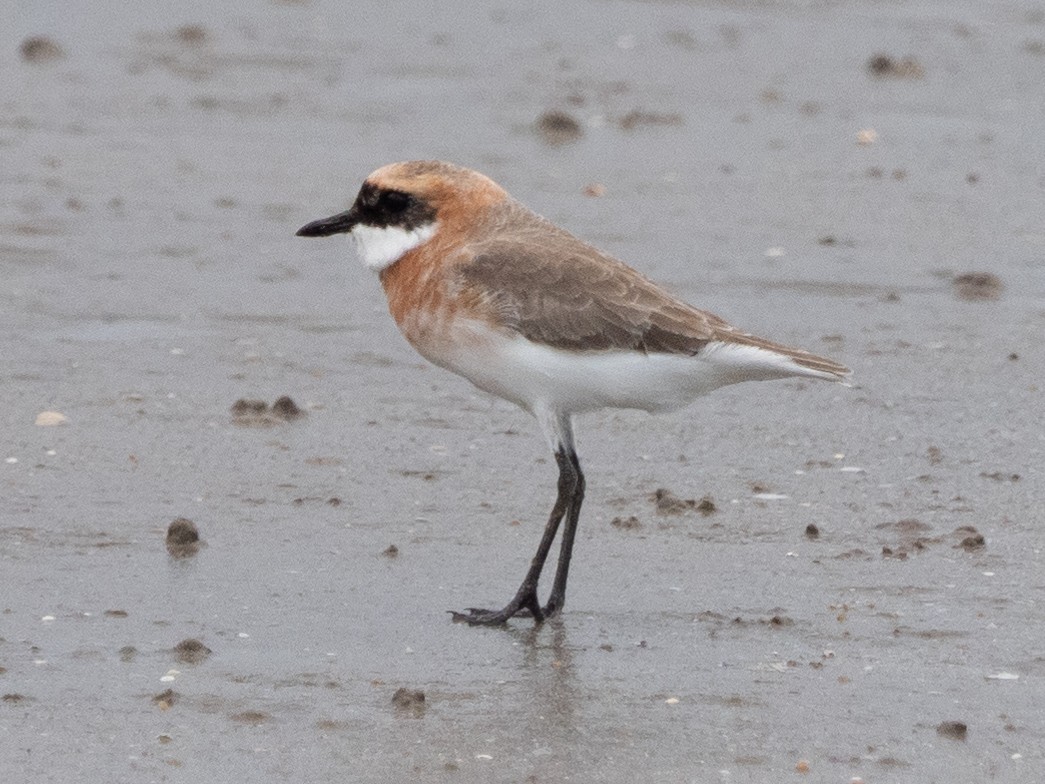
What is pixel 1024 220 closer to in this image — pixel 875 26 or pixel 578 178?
pixel 578 178

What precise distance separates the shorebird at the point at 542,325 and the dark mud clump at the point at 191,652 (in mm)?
907

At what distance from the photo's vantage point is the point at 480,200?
7.16 m

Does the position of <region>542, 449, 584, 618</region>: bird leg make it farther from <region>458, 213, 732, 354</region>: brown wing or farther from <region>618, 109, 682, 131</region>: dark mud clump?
<region>618, 109, 682, 131</region>: dark mud clump

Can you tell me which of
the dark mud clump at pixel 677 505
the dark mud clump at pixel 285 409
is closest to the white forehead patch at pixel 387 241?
the dark mud clump at pixel 677 505

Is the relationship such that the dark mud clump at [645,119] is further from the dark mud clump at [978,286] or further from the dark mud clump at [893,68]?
the dark mud clump at [978,286]

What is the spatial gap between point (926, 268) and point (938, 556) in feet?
13.5

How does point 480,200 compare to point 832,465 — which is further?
point 832,465

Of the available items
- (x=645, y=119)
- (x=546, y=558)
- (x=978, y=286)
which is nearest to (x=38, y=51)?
(x=645, y=119)

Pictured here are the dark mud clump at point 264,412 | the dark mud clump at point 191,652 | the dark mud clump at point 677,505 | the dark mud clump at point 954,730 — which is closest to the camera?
the dark mud clump at point 954,730

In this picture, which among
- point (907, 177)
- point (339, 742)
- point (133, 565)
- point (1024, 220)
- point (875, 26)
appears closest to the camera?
point (339, 742)

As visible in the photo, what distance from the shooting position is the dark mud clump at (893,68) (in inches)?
607

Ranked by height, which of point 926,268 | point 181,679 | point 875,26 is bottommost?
point 181,679

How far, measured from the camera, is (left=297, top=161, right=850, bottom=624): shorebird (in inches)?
267

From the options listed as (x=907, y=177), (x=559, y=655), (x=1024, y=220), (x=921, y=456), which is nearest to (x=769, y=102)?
(x=907, y=177)
